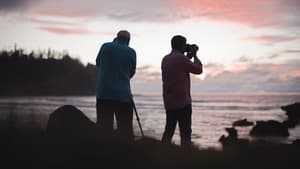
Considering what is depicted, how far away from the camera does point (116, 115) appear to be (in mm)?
7414

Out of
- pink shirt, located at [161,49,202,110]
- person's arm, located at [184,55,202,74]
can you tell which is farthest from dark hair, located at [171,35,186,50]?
person's arm, located at [184,55,202,74]

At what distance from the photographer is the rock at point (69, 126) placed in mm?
8125

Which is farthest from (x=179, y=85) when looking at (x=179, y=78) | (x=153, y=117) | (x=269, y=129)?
(x=153, y=117)

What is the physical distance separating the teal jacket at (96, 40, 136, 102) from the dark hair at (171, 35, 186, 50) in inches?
25.9

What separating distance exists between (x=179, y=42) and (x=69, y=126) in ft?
11.0

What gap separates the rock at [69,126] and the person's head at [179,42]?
2018mm

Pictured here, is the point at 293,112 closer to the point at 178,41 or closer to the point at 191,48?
the point at 191,48

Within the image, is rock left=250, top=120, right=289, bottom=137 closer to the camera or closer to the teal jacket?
the camera

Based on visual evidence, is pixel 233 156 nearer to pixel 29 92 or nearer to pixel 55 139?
pixel 55 139

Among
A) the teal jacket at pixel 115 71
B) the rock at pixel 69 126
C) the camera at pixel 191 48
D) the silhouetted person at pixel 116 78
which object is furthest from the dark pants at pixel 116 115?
the camera at pixel 191 48

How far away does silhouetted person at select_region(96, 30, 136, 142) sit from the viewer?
717 centimetres

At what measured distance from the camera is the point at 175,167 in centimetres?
617

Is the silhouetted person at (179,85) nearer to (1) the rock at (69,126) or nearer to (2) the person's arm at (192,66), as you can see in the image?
(2) the person's arm at (192,66)

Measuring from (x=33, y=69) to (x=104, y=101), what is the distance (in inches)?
3623
